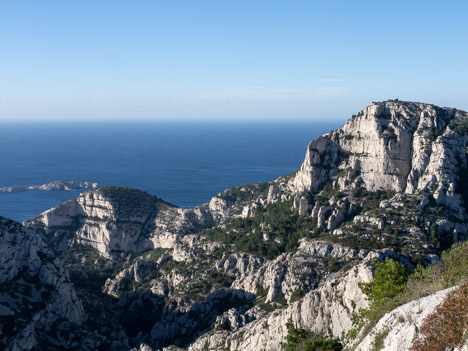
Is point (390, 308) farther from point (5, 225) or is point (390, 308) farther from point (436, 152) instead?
point (5, 225)

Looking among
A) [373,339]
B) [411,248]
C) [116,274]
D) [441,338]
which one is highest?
[441,338]

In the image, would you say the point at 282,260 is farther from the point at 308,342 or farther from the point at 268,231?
the point at 308,342

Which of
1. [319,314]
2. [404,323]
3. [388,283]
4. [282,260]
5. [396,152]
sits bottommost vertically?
[282,260]

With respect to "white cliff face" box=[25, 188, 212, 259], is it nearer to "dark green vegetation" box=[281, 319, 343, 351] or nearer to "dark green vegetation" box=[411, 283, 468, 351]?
"dark green vegetation" box=[281, 319, 343, 351]

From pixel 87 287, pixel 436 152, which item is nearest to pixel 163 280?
pixel 87 287

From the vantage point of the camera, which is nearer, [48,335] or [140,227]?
[48,335]

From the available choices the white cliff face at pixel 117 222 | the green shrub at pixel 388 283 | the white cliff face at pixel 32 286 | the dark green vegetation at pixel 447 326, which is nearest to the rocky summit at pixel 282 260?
the green shrub at pixel 388 283

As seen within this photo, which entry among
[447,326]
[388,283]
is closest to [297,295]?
[388,283]

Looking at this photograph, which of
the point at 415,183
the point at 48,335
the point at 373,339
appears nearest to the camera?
the point at 373,339
